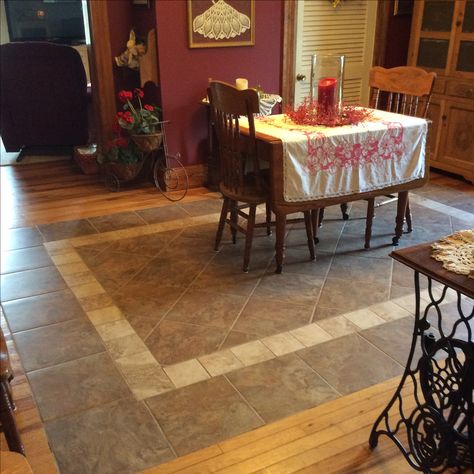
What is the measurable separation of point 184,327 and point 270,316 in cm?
42

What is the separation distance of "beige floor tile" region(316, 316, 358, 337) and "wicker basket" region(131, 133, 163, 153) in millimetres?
2242

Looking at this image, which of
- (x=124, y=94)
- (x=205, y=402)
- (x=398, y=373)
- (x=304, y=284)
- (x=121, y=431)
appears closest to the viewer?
(x=121, y=431)

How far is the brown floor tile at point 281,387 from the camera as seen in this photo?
6.70 ft

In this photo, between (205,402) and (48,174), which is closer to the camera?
(205,402)

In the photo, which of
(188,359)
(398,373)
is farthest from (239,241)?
(398,373)

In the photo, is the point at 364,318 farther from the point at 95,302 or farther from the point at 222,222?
the point at 95,302

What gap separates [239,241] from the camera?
351cm

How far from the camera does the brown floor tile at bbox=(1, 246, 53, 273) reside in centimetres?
319

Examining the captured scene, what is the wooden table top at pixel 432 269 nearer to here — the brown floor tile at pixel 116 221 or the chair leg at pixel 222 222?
the chair leg at pixel 222 222

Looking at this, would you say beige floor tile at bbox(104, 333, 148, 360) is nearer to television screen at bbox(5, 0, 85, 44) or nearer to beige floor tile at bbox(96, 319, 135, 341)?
beige floor tile at bbox(96, 319, 135, 341)

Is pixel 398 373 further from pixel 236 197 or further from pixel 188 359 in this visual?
pixel 236 197

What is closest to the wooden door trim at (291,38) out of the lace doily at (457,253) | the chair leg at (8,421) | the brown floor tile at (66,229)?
the brown floor tile at (66,229)

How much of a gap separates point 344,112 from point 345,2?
2238 millimetres

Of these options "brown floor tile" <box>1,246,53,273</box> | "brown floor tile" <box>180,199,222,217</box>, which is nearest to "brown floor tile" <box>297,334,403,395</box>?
"brown floor tile" <box>1,246,53,273</box>
